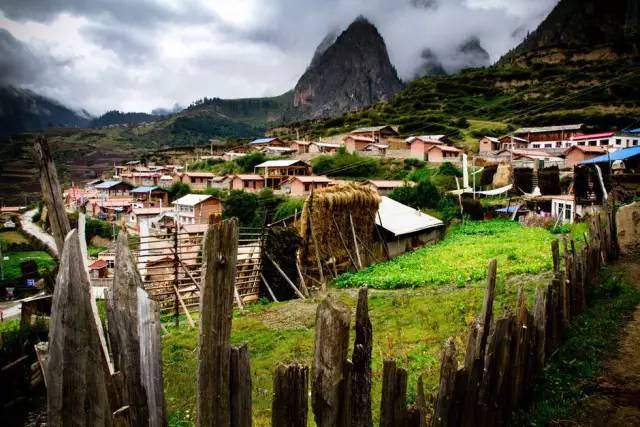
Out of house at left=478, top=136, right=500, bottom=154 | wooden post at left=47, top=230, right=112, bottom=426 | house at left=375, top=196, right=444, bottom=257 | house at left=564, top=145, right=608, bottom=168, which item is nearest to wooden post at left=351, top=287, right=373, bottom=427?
wooden post at left=47, top=230, right=112, bottom=426

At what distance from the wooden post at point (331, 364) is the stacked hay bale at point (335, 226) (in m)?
12.8

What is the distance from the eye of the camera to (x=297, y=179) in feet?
152

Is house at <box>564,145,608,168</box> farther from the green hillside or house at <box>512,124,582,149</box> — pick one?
house at <box>512,124,582,149</box>

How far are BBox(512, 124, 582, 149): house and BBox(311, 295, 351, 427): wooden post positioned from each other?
64.4 metres

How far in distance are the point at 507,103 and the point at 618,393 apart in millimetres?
88150

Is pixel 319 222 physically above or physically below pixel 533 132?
below

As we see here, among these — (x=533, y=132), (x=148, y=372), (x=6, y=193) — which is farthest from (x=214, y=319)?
(x=6, y=193)

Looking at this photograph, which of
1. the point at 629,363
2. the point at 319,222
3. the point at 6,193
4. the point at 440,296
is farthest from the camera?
the point at 6,193

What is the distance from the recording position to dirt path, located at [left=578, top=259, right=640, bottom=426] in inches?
158

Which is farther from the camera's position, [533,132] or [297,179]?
[533,132]

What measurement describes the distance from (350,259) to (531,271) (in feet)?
24.0

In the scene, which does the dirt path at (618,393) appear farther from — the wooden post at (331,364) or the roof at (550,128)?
the roof at (550,128)

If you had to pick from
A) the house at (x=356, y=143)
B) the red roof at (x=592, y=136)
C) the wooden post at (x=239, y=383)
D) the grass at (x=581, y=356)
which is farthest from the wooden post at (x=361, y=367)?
the house at (x=356, y=143)

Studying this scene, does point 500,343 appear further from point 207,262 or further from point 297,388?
point 207,262
